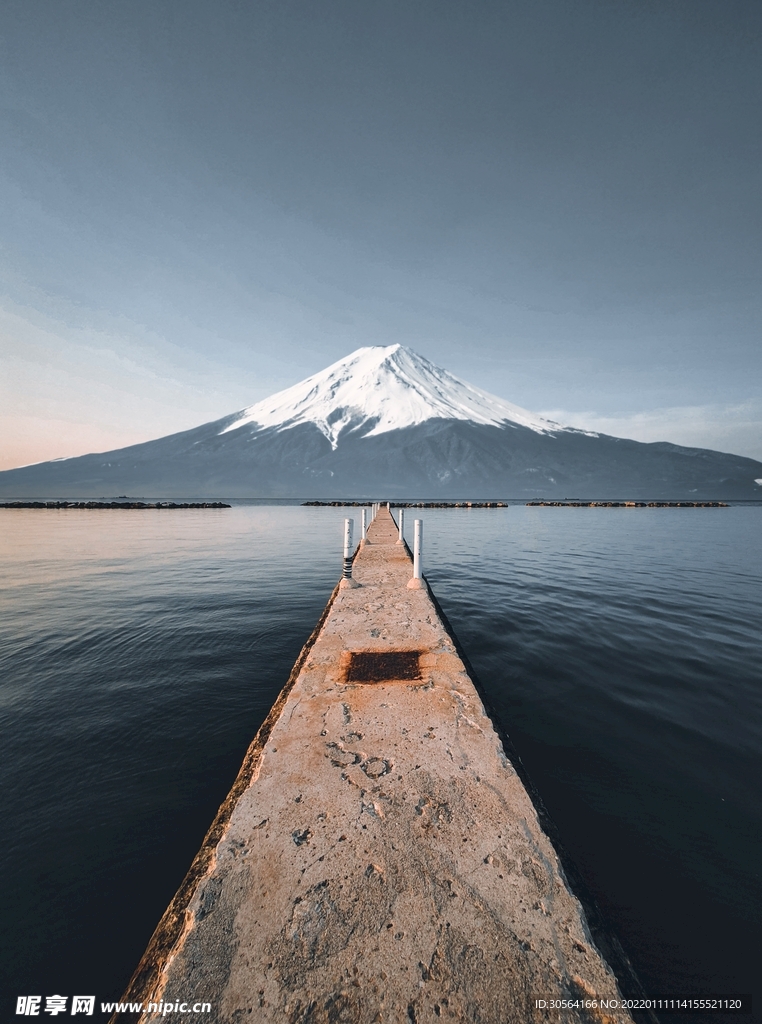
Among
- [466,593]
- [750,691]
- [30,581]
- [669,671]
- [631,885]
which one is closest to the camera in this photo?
[631,885]

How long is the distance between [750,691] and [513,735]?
4511 mm

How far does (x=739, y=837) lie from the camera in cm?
370

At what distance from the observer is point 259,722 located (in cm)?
568

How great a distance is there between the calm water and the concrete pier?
1415 mm

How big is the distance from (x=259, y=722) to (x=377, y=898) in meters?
4.05

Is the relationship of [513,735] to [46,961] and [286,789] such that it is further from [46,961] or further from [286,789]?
[46,961]

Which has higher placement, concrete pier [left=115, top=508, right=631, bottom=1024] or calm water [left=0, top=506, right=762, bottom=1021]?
concrete pier [left=115, top=508, right=631, bottom=1024]

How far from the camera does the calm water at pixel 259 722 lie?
305 centimetres

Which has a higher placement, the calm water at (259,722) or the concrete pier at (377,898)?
→ the concrete pier at (377,898)

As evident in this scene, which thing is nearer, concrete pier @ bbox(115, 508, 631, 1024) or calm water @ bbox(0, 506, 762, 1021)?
concrete pier @ bbox(115, 508, 631, 1024)

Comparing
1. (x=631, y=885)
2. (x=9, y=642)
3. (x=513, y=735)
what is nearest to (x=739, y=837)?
(x=631, y=885)

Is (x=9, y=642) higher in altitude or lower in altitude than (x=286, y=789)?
lower

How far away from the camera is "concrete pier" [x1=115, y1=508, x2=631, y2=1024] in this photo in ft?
5.73

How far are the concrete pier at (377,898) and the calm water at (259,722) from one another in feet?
4.64
